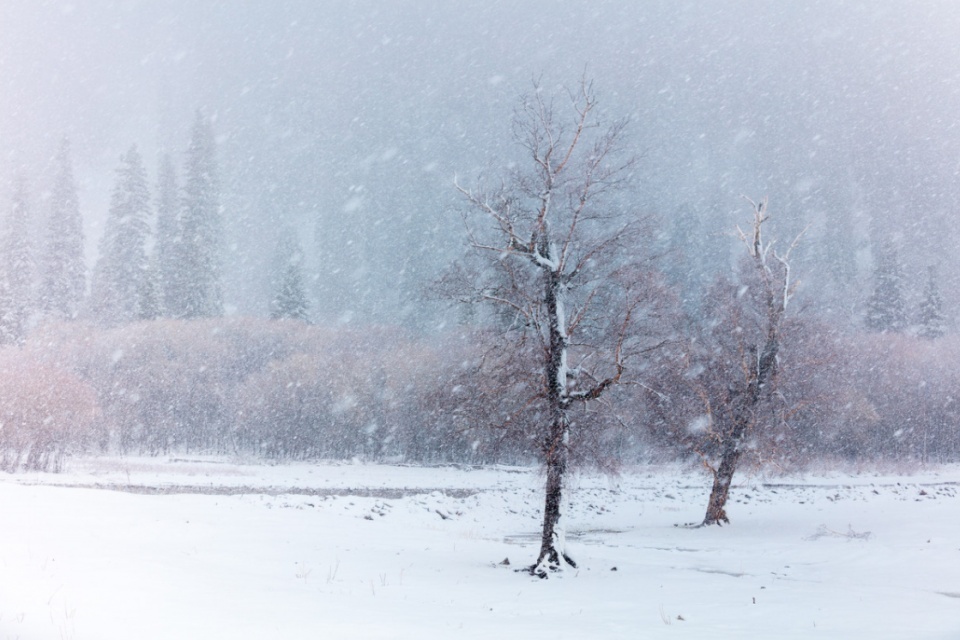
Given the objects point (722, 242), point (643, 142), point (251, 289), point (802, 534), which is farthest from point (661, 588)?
point (251, 289)

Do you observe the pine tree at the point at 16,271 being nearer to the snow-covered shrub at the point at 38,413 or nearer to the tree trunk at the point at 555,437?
the snow-covered shrub at the point at 38,413

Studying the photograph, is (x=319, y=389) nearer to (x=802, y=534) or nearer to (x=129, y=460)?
(x=129, y=460)

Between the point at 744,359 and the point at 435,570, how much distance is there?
55.0 feet

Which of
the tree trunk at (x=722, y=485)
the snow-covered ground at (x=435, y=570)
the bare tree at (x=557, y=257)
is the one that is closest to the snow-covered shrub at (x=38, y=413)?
the snow-covered ground at (x=435, y=570)

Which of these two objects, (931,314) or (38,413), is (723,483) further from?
(931,314)

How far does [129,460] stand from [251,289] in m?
85.8

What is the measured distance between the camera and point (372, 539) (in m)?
19.8

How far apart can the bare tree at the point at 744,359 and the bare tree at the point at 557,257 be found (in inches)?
426

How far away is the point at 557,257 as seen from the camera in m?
16.8

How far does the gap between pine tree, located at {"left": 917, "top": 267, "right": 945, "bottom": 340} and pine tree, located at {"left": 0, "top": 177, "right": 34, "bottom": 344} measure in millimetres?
84501

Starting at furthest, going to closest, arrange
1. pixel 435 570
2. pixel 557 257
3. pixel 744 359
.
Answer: pixel 744 359, pixel 557 257, pixel 435 570

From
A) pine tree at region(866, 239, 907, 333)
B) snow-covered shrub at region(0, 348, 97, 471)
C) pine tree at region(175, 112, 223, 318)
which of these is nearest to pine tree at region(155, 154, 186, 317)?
pine tree at region(175, 112, 223, 318)

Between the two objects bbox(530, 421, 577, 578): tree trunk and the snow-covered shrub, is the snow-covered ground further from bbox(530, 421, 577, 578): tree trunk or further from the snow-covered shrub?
the snow-covered shrub

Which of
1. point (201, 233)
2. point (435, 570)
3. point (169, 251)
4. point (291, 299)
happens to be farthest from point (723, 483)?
point (169, 251)
